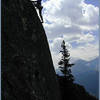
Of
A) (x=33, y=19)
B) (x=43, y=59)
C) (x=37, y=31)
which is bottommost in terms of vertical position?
(x=43, y=59)

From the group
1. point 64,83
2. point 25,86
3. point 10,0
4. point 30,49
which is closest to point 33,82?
point 25,86

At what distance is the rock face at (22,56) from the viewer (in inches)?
629

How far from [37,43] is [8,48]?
5449 millimetres

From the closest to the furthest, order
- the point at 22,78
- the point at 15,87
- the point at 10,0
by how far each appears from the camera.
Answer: the point at 15,87
the point at 22,78
the point at 10,0

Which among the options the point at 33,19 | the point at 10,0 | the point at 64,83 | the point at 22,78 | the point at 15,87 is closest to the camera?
the point at 15,87

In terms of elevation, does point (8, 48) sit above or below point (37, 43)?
below

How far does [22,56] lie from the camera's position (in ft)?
58.3

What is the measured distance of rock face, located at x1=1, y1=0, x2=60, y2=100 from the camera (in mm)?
15969

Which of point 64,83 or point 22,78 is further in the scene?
point 64,83

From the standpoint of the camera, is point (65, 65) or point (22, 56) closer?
point (22, 56)

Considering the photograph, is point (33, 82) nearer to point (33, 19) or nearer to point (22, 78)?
point (22, 78)

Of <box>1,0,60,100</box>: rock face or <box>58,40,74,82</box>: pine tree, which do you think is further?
<box>58,40,74,82</box>: pine tree

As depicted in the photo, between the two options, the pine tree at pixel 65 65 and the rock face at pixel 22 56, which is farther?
the pine tree at pixel 65 65

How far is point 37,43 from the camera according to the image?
850 inches
